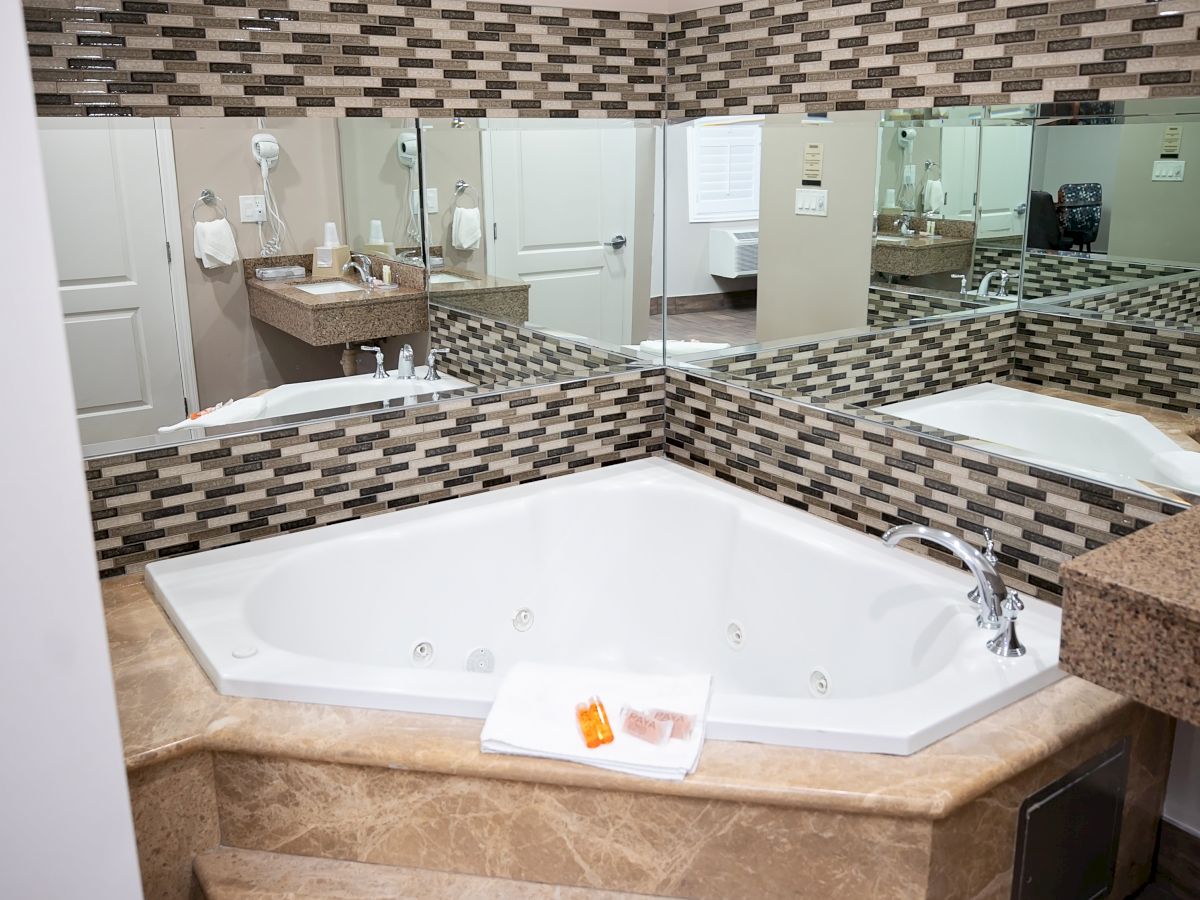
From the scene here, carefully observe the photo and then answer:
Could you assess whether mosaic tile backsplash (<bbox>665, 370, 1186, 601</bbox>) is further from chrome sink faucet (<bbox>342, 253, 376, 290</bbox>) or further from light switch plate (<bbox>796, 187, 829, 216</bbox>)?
chrome sink faucet (<bbox>342, 253, 376, 290</bbox>)

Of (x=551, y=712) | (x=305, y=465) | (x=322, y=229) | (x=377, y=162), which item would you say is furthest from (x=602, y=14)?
(x=551, y=712)

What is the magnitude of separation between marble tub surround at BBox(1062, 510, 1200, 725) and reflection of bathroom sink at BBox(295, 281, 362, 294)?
64.6 inches

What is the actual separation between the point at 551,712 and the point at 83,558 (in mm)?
886

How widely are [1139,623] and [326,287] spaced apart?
1.75 m

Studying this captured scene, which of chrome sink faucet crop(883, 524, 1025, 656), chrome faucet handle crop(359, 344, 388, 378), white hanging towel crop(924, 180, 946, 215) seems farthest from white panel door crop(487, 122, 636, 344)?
chrome sink faucet crop(883, 524, 1025, 656)

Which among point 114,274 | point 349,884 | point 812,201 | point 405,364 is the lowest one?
point 349,884

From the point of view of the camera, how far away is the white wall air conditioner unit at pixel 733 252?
2713 millimetres

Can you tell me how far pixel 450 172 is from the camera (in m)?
2.58

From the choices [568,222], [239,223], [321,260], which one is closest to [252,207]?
[239,223]

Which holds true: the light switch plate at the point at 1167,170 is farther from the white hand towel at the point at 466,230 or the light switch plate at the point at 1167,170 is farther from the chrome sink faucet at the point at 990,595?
the white hand towel at the point at 466,230

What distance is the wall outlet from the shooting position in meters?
2.26

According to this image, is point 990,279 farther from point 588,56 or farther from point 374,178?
point 374,178

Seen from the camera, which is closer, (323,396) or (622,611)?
(323,396)

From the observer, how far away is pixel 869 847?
5.27 ft
